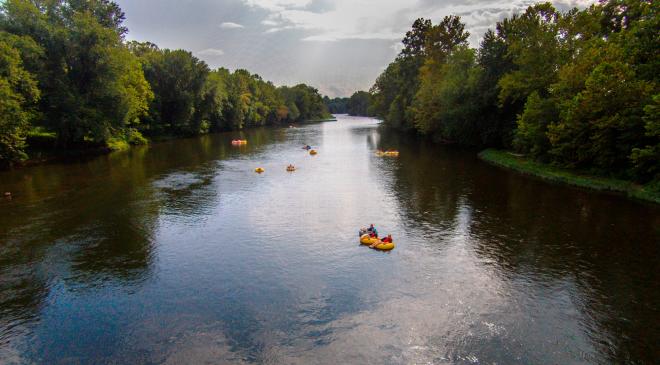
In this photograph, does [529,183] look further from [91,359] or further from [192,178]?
[91,359]

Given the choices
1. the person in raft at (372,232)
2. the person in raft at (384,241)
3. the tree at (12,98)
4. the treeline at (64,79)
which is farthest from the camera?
the treeline at (64,79)

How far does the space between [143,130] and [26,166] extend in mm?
38500

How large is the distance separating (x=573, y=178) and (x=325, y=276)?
27.3 meters

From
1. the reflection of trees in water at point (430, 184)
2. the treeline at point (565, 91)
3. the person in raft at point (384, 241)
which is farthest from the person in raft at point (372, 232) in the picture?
the treeline at point (565, 91)

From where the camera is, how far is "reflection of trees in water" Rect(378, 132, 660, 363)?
15.3 meters

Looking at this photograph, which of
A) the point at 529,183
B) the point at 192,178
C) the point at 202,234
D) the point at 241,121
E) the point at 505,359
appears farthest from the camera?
the point at 241,121

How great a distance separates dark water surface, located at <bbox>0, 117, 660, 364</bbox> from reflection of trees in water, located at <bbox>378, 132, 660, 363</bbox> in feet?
0.33

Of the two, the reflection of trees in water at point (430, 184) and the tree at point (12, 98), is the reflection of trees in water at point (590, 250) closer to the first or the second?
the reflection of trees in water at point (430, 184)

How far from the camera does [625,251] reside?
2178cm

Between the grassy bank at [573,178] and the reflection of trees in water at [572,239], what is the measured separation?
1.18 m

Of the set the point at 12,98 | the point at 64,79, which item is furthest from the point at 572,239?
the point at 64,79

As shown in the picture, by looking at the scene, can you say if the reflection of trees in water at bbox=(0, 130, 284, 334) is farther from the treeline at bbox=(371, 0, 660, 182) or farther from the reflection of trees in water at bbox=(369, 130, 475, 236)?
the treeline at bbox=(371, 0, 660, 182)

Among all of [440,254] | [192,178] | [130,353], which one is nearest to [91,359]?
[130,353]

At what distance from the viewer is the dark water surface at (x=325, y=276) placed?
13977mm
